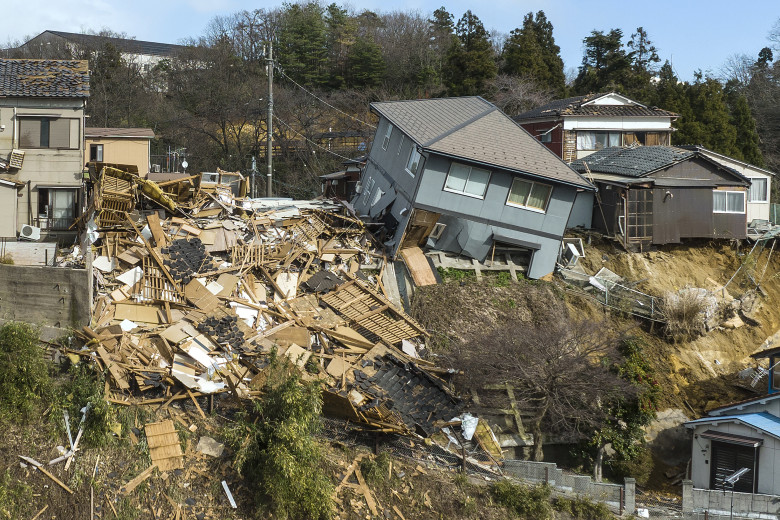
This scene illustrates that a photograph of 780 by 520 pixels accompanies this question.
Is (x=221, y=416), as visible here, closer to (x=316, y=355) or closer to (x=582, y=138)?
(x=316, y=355)

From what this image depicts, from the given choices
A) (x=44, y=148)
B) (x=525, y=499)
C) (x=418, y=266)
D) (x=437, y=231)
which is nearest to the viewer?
(x=525, y=499)

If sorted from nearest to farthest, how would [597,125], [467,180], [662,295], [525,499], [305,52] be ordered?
[525,499]
[467,180]
[662,295]
[597,125]
[305,52]

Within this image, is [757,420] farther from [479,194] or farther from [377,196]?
[377,196]

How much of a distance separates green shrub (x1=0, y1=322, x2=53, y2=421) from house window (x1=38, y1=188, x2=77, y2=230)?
25.2 ft

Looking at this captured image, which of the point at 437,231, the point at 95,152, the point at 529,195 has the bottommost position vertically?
the point at 437,231

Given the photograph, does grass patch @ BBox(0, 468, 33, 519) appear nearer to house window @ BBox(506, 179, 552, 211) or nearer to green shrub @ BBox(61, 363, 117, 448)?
green shrub @ BBox(61, 363, 117, 448)

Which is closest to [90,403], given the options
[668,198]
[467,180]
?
[467,180]

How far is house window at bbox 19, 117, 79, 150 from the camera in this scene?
917 inches

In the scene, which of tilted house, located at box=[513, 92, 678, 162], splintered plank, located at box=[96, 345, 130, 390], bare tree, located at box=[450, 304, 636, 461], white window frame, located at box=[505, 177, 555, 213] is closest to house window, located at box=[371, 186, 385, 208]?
white window frame, located at box=[505, 177, 555, 213]

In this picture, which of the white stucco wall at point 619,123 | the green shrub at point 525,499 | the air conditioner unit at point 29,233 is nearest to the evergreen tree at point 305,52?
the white stucco wall at point 619,123

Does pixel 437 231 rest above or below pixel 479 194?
below

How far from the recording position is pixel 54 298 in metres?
17.7

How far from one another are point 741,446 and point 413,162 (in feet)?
38.6

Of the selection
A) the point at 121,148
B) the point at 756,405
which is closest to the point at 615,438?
the point at 756,405
